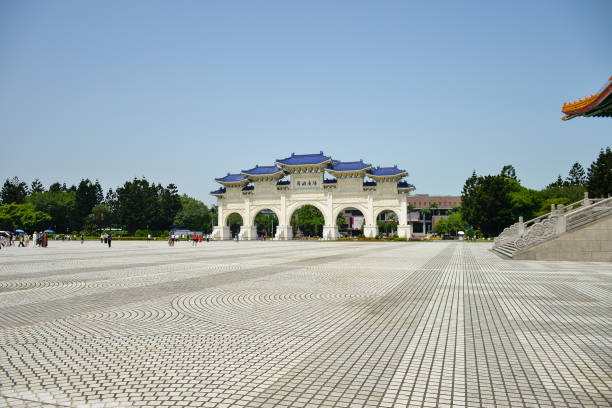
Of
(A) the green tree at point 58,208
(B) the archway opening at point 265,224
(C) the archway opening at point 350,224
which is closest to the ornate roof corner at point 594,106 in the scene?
(C) the archway opening at point 350,224

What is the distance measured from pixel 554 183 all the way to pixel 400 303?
101081mm

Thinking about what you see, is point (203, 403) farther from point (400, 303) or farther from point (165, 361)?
point (400, 303)

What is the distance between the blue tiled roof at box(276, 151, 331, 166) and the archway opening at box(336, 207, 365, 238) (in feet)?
73.6

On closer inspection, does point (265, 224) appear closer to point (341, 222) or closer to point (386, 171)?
point (341, 222)

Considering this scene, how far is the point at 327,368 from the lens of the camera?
4445mm

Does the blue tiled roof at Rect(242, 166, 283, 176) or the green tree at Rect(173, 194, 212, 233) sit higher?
the blue tiled roof at Rect(242, 166, 283, 176)

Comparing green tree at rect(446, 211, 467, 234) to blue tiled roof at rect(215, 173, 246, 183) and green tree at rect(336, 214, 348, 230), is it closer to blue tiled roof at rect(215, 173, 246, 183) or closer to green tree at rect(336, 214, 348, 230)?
green tree at rect(336, 214, 348, 230)

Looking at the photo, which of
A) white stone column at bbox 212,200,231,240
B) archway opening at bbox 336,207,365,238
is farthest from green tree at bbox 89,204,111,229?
archway opening at bbox 336,207,365,238

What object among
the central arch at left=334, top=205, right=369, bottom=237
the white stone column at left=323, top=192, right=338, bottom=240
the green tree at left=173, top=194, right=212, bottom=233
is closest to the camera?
the white stone column at left=323, top=192, right=338, bottom=240

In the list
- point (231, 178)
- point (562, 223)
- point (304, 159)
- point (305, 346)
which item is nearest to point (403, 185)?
point (304, 159)

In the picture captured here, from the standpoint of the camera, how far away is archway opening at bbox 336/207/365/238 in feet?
336

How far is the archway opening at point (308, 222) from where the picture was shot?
96812 millimetres

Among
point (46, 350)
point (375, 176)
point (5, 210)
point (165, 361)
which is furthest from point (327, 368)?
point (5, 210)

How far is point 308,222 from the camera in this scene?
316 feet
